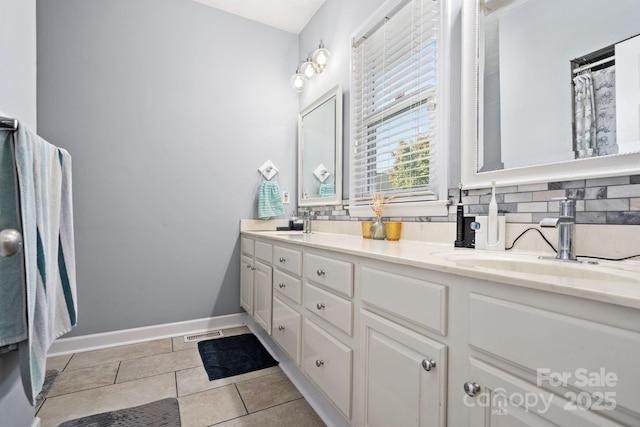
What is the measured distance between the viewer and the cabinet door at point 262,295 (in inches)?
78.0

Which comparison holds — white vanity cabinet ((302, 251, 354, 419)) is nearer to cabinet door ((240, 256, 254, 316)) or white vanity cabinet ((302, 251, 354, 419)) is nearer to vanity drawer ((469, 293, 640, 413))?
vanity drawer ((469, 293, 640, 413))

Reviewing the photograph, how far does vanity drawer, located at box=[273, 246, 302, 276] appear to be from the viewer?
1592 mm

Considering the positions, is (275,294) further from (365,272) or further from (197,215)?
(197,215)

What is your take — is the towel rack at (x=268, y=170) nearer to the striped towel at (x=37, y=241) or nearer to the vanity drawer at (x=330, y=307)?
the vanity drawer at (x=330, y=307)

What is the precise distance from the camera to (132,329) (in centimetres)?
231

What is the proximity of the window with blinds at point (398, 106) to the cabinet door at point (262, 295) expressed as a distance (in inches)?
32.0

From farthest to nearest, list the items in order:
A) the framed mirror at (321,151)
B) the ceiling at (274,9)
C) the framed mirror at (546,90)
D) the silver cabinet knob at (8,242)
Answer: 1. the ceiling at (274,9)
2. the framed mirror at (321,151)
3. the framed mirror at (546,90)
4. the silver cabinet knob at (8,242)

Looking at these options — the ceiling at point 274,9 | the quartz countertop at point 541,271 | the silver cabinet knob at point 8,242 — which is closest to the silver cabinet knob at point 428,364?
the quartz countertop at point 541,271

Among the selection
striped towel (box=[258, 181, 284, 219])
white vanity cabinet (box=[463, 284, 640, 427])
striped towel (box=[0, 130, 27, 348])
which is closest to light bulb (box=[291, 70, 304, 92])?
striped towel (box=[258, 181, 284, 219])

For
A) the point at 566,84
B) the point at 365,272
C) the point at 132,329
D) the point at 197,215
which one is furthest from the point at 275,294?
the point at 566,84

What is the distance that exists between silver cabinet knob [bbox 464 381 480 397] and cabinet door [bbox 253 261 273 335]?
54.9 inches

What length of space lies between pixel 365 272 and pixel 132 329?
214 cm

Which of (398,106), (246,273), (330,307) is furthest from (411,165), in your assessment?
(246,273)

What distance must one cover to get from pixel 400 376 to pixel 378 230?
3.00 ft
